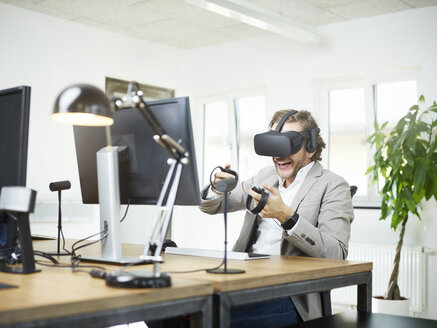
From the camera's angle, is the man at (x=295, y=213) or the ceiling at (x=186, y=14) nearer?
the man at (x=295, y=213)

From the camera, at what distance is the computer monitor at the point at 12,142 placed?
62.9 inches

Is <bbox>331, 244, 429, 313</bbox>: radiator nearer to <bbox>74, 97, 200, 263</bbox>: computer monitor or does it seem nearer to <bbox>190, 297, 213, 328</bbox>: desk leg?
<bbox>74, 97, 200, 263</bbox>: computer monitor

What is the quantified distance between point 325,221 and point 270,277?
0.77 metres

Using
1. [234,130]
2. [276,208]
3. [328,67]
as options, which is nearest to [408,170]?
[328,67]

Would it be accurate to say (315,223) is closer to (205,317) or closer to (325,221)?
(325,221)

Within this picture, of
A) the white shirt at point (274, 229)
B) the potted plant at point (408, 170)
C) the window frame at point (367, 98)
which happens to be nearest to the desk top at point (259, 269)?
the white shirt at point (274, 229)

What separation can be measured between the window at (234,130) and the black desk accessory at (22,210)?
178 inches

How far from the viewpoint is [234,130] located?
6.43m

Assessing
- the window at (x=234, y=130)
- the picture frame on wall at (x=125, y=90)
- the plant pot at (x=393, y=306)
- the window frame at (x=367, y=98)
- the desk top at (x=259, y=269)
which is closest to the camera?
the desk top at (x=259, y=269)

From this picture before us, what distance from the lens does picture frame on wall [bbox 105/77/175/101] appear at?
5.88 meters

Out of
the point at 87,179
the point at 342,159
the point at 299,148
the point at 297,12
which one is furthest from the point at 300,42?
the point at 87,179

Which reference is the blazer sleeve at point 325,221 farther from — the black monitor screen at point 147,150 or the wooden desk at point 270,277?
the black monitor screen at point 147,150

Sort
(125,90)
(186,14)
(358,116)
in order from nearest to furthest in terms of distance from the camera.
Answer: (186,14) < (358,116) < (125,90)

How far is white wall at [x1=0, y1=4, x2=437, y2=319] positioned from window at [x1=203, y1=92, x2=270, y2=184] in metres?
0.23
